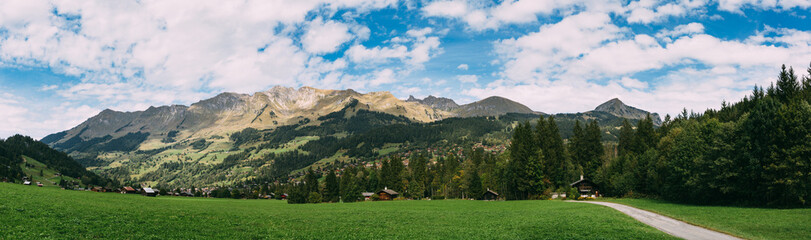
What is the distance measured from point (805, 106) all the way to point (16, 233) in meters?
70.7

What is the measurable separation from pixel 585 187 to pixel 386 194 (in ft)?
198

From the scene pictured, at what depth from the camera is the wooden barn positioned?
12088 cm

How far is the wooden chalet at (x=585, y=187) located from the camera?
307 feet

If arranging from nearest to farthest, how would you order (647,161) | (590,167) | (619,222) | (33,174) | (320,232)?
(320,232), (619,222), (647,161), (590,167), (33,174)

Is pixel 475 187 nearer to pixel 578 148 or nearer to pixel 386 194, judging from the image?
pixel 386 194

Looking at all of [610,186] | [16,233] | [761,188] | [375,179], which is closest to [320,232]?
[16,233]

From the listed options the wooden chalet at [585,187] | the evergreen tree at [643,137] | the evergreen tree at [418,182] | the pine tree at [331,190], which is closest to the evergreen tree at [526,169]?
the wooden chalet at [585,187]

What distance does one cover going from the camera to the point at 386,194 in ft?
399

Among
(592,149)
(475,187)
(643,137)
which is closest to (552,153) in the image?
(592,149)

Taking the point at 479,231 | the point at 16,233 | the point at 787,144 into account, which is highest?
the point at 787,144

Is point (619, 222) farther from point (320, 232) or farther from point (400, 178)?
point (400, 178)

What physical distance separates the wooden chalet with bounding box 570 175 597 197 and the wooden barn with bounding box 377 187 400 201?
55.9 metres

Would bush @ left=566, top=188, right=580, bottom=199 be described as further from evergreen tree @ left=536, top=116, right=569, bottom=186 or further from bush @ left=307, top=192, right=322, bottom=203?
bush @ left=307, top=192, right=322, bottom=203

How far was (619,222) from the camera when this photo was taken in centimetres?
3112
